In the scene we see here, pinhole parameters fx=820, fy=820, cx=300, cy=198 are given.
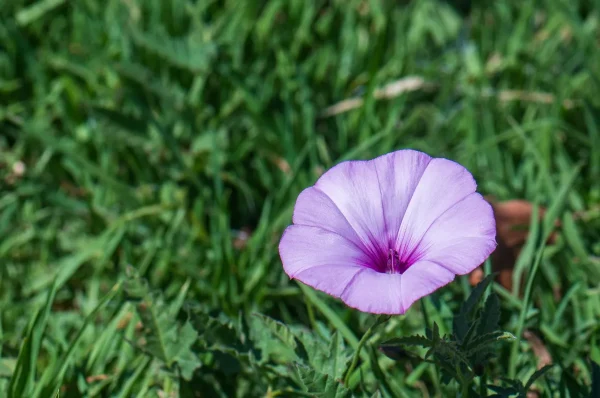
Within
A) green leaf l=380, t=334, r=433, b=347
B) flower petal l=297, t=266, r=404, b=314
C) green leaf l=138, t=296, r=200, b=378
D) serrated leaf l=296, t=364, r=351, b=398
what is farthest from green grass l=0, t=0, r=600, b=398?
flower petal l=297, t=266, r=404, b=314

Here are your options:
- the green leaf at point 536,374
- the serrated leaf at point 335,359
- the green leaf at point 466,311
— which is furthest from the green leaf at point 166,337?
the green leaf at point 536,374

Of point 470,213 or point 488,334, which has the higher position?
point 470,213

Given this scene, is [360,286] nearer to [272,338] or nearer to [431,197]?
[431,197]

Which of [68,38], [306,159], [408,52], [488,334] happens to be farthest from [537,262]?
[68,38]

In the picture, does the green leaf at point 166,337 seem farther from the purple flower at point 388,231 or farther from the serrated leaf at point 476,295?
the serrated leaf at point 476,295

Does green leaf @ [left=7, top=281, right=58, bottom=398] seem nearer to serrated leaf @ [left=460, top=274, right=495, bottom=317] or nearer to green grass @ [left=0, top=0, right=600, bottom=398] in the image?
green grass @ [left=0, top=0, right=600, bottom=398]

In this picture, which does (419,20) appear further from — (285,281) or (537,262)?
(537,262)

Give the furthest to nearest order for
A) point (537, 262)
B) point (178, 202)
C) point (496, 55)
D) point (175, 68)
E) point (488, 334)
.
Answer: point (496, 55)
point (175, 68)
point (178, 202)
point (537, 262)
point (488, 334)
